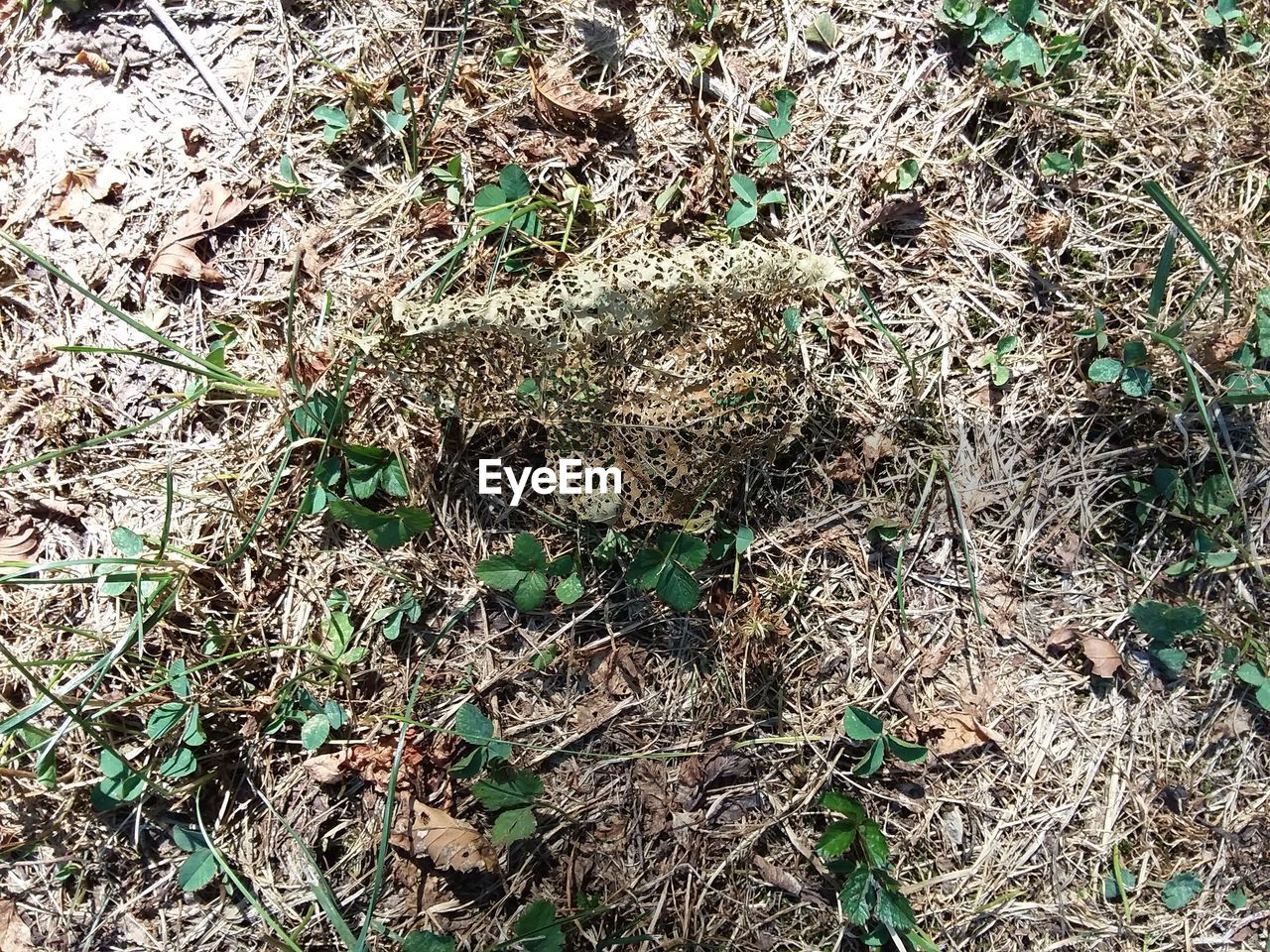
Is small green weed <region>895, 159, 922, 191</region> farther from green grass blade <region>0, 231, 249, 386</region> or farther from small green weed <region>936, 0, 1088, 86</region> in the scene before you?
green grass blade <region>0, 231, 249, 386</region>

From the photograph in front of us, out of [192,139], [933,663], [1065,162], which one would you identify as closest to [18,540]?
[192,139]

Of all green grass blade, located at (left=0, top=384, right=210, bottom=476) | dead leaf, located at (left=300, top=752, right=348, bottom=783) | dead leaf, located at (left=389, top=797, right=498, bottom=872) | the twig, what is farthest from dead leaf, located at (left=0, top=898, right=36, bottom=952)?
the twig

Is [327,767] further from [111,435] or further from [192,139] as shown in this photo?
[192,139]

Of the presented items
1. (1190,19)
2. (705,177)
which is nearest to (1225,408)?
(1190,19)

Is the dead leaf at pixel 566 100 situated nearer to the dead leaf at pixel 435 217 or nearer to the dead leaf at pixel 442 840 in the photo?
the dead leaf at pixel 435 217

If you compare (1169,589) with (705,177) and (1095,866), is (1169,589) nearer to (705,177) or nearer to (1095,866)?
(1095,866)
